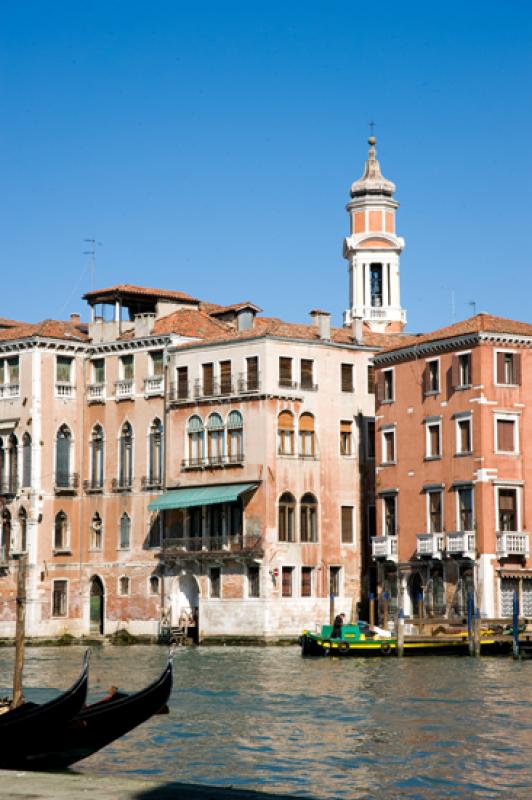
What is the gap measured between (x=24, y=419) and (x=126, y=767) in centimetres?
3368

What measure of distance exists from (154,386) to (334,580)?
351 inches

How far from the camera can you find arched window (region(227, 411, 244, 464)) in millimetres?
52125

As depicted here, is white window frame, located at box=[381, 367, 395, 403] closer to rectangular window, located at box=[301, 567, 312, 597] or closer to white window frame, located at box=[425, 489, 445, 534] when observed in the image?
white window frame, located at box=[425, 489, 445, 534]

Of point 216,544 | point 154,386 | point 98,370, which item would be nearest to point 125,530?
point 216,544

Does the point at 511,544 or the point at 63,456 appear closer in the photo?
the point at 511,544

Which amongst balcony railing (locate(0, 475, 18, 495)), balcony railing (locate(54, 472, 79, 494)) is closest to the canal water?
balcony railing (locate(54, 472, 79, 494))

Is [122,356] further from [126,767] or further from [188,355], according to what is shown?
[126,767]

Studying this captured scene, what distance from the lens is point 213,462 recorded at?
52688 millimetres

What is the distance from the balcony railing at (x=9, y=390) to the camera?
183ft

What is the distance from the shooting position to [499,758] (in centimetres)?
2308

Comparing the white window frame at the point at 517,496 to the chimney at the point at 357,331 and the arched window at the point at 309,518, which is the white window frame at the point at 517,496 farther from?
the chimney at the point at 357,331

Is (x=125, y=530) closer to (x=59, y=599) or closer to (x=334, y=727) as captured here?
(x=59, y=599)

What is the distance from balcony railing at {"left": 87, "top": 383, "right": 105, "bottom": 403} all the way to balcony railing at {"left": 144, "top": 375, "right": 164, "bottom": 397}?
183cm

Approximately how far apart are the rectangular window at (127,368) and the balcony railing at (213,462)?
3995 mm
